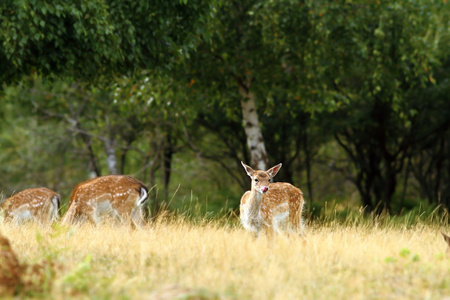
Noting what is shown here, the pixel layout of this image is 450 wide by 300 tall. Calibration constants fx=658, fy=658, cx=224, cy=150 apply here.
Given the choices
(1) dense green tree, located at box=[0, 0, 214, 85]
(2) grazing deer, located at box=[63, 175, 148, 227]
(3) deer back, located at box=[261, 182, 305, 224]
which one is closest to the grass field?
(3) deer back, located at box=[261, 182, 305, 224]

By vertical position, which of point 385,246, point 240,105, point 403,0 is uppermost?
point 403,0

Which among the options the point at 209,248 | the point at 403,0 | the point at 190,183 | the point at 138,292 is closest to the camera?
the point at 138,292

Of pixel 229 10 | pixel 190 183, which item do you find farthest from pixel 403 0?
pixel 190 183

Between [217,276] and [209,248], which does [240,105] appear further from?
[217,276]

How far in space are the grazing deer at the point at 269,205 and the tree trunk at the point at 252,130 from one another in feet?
17.3

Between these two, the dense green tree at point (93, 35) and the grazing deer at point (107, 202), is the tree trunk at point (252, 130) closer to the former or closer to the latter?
the dense green tree at point (93, 35)

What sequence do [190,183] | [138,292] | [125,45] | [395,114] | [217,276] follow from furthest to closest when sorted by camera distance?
[190,183] < [395,114] < [125,45] < [217,276] < [138,292]

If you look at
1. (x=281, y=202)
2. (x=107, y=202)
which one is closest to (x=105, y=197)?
(x=107, y=202)

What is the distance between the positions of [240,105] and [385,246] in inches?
344

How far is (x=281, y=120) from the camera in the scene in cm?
1936

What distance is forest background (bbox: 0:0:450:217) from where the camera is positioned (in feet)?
35.1

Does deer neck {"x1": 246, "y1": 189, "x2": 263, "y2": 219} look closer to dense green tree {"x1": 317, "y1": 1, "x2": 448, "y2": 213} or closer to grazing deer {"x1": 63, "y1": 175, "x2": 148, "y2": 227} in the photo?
grazing deer {"x1": 63, "y1": 175, "x2": 148, "y2": 227}

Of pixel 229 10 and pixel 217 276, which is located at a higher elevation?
pixel 229 10

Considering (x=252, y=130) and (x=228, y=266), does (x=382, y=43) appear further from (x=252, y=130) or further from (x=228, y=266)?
(x=228, y=266)
